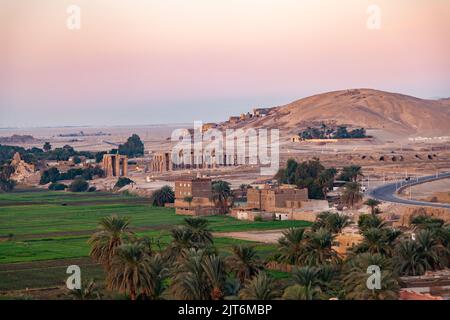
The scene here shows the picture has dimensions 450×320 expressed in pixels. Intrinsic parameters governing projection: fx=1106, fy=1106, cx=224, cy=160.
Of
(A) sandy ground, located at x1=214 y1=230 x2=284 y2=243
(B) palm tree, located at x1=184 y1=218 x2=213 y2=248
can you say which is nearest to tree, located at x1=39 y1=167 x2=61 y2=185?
(A) sandy ground, located at x1=214 y1=230 x2=284 y2=243

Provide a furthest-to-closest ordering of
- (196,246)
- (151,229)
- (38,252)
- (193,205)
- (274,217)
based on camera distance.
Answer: (193,205) → (274,217) → (151,229) → (38,252) → (196,246)

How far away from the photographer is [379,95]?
449 ft

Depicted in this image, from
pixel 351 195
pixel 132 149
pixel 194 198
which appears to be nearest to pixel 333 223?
pixel 351 195

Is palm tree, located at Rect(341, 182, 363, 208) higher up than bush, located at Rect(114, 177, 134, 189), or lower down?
higher up

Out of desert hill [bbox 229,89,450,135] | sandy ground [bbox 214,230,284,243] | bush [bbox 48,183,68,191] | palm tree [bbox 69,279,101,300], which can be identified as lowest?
bush [bbox 48,183,68,191]

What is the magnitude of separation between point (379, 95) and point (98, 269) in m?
111

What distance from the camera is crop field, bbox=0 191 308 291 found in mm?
29975

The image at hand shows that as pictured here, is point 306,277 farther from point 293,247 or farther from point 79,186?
point 79,186

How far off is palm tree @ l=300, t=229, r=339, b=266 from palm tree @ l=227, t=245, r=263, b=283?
78.9 inches

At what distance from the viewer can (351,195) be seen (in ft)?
149

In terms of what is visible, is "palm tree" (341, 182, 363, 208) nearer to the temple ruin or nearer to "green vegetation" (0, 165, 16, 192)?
"green vegetation" (0, 165, 16, 192)

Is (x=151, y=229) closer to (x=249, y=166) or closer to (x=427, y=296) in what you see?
(x=427, y=296)
